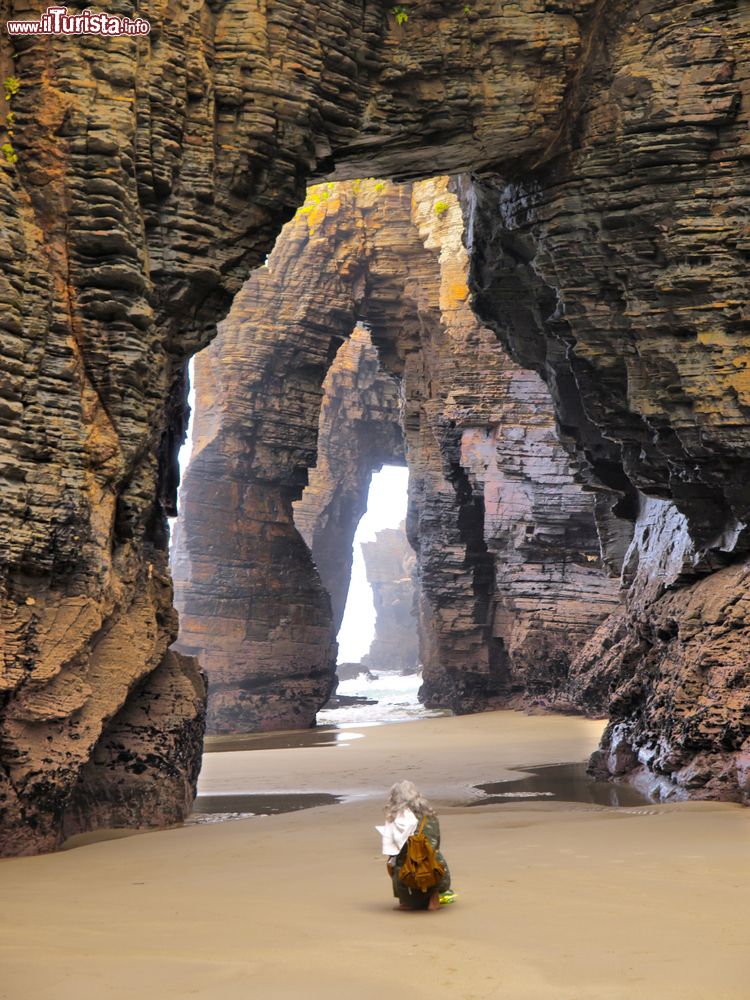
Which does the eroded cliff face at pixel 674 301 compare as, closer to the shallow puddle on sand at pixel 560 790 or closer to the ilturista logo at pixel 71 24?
the shallow puddle on sand at pixel 560 790

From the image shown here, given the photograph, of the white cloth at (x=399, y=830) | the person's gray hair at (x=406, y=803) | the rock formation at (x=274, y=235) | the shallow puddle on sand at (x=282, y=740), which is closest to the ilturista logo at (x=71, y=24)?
the rock formation at (x=274, y=235)

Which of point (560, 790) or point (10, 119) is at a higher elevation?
point (10, 119)

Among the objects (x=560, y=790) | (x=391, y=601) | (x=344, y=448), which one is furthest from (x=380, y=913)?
(x=391, y=601)

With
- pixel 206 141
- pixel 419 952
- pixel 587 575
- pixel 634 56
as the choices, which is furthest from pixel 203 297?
pixel 587 575

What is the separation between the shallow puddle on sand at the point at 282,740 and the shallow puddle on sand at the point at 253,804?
24.8 feet

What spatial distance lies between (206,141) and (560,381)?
7642 mm

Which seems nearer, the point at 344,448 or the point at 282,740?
the point at 282,740

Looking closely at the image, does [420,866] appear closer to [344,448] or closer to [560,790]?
[560,790]

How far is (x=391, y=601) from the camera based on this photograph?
74.2 meters

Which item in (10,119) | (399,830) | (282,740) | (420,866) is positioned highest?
(10,119)

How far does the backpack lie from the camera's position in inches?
256

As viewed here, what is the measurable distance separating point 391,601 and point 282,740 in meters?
48.3

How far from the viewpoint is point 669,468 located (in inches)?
577

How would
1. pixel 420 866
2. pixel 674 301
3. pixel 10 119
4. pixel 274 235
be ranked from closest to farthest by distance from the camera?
pixel 420 866, pixel 10 119, pixel 274 235, pixel 674 301
